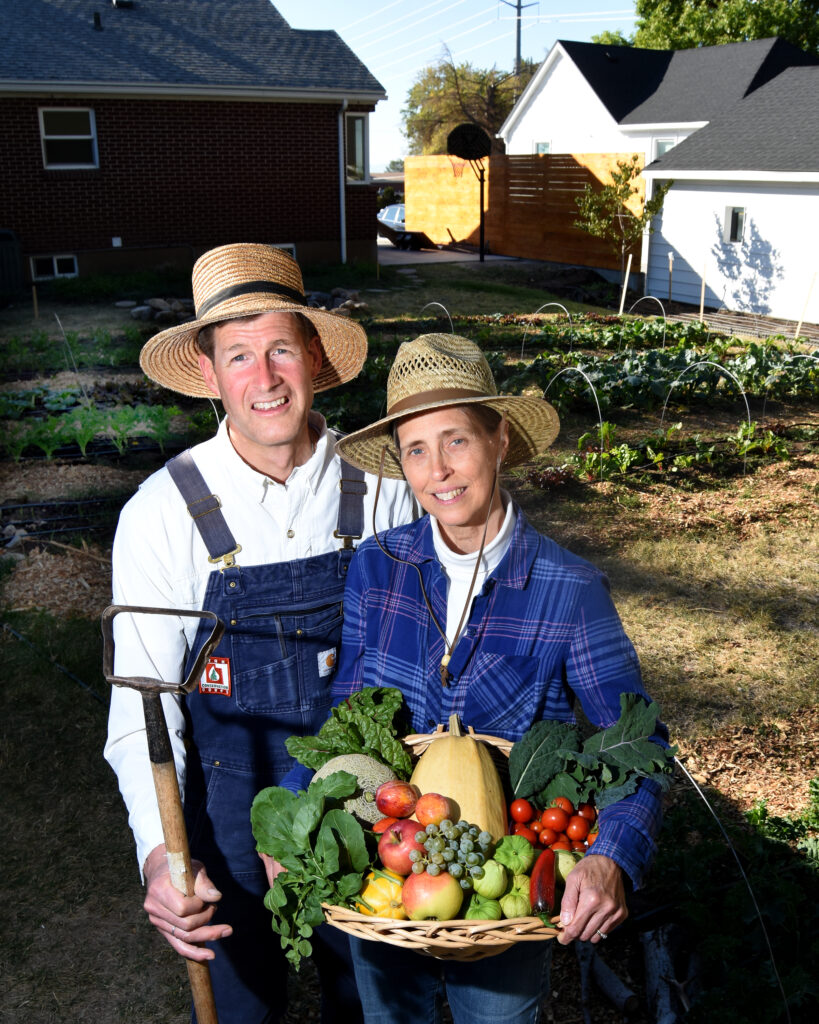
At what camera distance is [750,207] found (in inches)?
734

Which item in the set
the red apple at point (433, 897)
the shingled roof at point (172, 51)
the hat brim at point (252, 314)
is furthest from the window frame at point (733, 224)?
the red apple at point (433, 897)

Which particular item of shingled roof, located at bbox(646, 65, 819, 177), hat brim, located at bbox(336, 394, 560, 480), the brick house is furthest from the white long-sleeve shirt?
the brick house

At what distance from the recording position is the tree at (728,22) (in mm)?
33188

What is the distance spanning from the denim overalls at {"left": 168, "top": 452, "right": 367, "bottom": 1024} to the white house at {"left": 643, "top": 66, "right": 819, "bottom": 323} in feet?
54.0

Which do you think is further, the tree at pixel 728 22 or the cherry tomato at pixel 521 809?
the tree at pixel 728 22

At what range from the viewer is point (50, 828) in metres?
4.32

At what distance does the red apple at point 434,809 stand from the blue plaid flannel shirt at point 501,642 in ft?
1.20

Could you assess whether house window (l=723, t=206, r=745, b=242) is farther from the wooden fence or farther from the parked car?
the parked car

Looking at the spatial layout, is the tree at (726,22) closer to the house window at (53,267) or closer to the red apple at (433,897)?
the house window at (53,267)

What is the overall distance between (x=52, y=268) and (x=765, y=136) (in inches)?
618

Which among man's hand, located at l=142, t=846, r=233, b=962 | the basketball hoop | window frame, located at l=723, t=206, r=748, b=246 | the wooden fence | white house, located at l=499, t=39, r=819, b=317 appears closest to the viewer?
man's hand, located at l=142, t=846, r=233, b=962

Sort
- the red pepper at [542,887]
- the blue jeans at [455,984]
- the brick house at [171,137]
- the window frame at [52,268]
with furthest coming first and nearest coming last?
the window frame at [52,268] < the brick house at [171,137] < the blue jeans at [455,984] < the red pepper at [542,887]

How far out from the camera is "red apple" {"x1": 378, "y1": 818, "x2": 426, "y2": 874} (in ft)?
6.18

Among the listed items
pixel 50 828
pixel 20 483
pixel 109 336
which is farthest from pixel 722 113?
pixel 50 828
